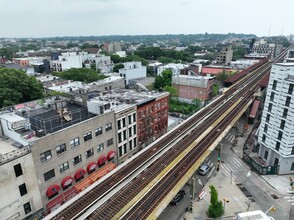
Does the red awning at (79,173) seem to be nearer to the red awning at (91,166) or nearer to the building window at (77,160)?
the red awning at (91,166)

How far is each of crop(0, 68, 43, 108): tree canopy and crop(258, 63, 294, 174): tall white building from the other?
232ft

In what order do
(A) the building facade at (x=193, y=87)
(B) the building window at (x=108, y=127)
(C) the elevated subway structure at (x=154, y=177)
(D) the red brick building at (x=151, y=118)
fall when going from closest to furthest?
(C) the elevated subway structure at (x=154, y=177), (B) the building window at (x=108, y=127), (D) the red brick building at (x=151, y=118), (A) the building facade at (x=193, y=87)

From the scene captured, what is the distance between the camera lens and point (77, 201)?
33.7m

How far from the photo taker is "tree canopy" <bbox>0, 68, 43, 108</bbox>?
64.3 m

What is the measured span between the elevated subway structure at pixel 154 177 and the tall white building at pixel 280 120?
1076 cm

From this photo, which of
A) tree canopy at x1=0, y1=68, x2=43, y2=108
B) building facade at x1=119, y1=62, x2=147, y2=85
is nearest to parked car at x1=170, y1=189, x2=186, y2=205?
tree canopy at x1=0, y1=68, x2=43, y2=108

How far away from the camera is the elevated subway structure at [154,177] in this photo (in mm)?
31781

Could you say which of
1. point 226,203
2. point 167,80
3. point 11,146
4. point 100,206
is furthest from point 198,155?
point 167,80

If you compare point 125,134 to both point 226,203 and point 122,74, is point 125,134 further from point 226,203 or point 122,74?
point 122,74

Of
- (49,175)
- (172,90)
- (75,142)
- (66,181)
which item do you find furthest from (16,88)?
(172,90)

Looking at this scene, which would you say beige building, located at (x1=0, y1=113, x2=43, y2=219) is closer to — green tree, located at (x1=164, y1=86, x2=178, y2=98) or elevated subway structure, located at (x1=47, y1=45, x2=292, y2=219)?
elevated subway structure, located at (x1=47, y1=45, x2=292, y2=219)

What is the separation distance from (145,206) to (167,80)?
8182 centimetres

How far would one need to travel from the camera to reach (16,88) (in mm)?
67625

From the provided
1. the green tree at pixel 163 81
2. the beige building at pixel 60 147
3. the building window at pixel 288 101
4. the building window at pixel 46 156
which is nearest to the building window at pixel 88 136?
the beige building at pixel 60 147
